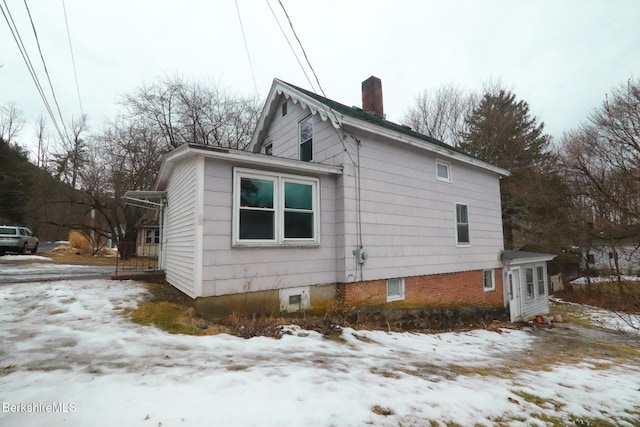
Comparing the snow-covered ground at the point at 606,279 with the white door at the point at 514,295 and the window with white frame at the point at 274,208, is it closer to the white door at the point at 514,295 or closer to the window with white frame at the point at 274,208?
the white door at the point at 514,295

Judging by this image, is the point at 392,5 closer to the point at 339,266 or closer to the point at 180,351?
the point at 339,266

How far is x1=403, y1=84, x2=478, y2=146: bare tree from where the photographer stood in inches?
962

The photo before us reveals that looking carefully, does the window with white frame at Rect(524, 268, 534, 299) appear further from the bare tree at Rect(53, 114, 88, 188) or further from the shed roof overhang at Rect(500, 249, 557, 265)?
the bare tree at Rect(53, 114, 88, 188)

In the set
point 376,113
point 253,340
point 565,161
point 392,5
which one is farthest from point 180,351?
point 565,161

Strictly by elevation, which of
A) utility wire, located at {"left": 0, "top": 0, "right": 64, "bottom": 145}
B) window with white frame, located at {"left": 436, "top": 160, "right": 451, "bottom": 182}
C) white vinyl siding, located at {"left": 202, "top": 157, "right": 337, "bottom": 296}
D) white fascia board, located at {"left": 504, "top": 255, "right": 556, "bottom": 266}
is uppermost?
utility wire, located at {"left": 0, "top": 0, "right": 64, "bottom": 145}

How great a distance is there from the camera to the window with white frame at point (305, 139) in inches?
358

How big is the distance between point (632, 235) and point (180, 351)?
23.1 m

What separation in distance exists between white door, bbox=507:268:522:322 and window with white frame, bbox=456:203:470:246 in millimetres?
3571

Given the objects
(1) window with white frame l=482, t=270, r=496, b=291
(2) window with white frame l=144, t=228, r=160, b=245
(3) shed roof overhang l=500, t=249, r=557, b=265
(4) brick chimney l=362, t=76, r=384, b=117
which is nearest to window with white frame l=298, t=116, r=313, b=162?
(4) brick chimney l=362, t=76, r=384, b=117

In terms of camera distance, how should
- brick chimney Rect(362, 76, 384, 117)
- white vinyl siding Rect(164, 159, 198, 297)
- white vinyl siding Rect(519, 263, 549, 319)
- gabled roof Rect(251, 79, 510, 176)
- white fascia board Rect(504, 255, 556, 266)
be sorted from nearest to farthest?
white vinyl siding Rect(164, 159, 198, 297) < gabled roof Rect(251, 79, 510, 176) < white fascia board Rect(504, 255, 556, 266) < brick chimney Rect(362, 76, 384, 117) < white vinyl siding Rect(519, 263, 549, 319)

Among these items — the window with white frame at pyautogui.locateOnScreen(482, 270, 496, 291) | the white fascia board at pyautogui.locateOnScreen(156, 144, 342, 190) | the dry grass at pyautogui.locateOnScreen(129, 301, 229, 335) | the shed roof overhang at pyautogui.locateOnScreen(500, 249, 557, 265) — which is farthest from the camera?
the shed roof overhang at pyautogui.locateOnScreen(500, 249, 557, 265)

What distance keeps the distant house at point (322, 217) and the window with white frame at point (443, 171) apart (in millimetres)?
52

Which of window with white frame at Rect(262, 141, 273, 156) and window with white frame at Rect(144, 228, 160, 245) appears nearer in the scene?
window with white frame at Rect(262, 141, 273, 156)

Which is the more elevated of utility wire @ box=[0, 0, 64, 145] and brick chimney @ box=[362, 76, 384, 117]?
brick chimney @ box=[362, 76, 384, 117]
